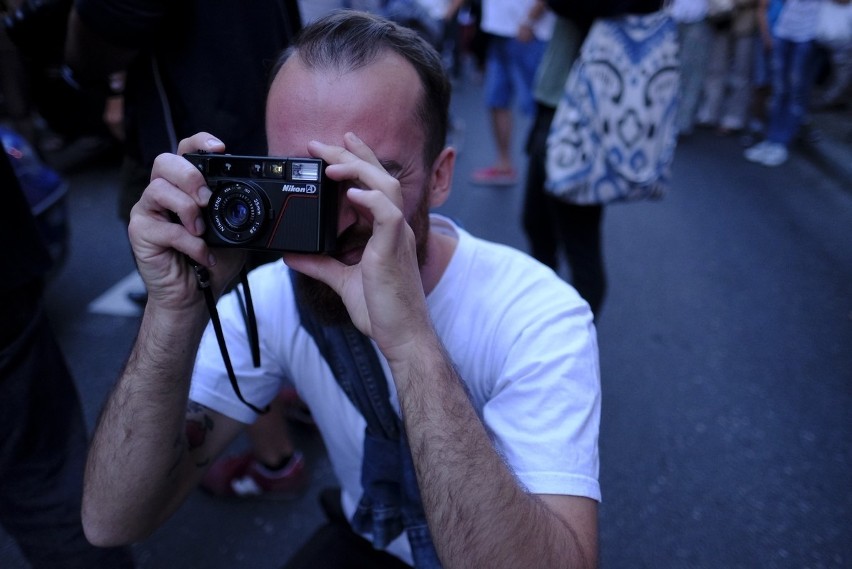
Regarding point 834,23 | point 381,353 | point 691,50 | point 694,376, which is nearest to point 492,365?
point 381,353

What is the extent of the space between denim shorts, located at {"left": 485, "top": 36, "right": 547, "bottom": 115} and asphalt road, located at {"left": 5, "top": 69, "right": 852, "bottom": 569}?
72 cm

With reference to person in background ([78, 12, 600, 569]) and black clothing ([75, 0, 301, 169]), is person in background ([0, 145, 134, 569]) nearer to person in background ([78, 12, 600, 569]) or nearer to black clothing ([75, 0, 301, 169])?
person in background ([78, 12, 600, 569])

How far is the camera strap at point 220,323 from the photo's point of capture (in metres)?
1.13

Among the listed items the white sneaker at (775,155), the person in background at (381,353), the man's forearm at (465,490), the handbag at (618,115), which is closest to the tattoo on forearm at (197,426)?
the person in background at (381,353)

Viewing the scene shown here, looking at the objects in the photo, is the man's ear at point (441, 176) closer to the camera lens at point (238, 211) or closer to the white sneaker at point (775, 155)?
the camera lens at point (238, 211)

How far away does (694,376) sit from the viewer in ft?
9.45

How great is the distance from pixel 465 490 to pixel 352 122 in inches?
25.1

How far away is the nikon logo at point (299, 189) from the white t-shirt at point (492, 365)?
37cm

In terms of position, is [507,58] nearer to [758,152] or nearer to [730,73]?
[758,152]

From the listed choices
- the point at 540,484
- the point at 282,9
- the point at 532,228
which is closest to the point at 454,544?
the point at 540,484

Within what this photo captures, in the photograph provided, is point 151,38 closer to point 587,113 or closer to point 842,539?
point 587,113

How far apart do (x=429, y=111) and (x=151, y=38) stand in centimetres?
85

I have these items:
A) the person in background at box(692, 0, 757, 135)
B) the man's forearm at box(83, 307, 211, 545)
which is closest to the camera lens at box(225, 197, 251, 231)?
the man's forearm at box(83, 307, 211, 545)

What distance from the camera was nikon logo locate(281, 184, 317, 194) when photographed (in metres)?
1.02
